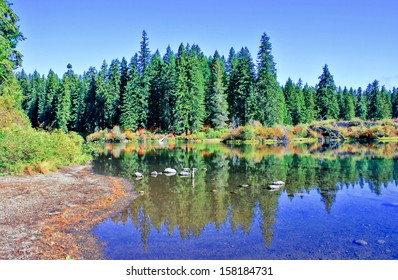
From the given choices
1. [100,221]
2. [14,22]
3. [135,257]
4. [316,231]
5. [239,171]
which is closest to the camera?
[135,257]

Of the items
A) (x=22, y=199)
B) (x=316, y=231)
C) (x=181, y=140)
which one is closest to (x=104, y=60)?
(x=181, y=140)

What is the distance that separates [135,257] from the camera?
7.98 m

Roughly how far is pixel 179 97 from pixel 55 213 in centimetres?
5106

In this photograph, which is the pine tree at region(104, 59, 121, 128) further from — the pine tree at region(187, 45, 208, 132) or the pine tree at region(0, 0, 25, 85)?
the pine tree at region(0, 0, 25, 85)

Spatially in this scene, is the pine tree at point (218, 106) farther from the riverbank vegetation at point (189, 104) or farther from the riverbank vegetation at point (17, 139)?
the riverbank vegetation at point (17, 139)

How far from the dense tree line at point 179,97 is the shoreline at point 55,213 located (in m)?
45.3

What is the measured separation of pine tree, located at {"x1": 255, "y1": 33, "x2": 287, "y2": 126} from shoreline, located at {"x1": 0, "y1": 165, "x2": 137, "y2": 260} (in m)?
44.9

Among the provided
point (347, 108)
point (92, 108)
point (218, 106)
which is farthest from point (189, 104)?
point (347, 108)

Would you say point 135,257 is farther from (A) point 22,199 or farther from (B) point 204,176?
(B) point 204,176

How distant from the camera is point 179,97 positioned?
2393 inches

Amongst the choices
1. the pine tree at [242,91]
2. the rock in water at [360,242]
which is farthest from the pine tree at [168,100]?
the rock in water at [360,242]

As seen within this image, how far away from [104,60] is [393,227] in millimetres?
72447

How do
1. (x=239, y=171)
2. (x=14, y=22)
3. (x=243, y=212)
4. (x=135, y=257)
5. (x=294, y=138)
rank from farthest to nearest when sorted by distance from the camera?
(x=294, y=138) < (x=14, y=22) < (x=239, y=171) < (x=243, y=212) < (x=135, y=257)

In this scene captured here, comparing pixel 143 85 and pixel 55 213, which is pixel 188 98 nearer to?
pixel 143 85
